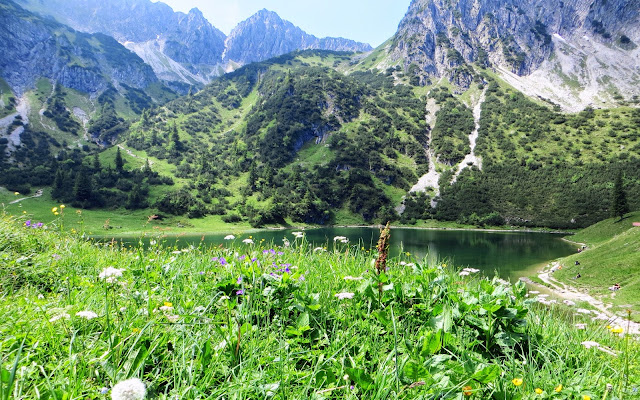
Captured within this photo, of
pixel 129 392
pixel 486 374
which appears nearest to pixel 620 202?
pixel 486 374

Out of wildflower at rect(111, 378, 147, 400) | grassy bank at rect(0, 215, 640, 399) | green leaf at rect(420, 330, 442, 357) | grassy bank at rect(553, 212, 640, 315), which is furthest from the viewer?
grassy bank at rect(553, 212, 640, 315)

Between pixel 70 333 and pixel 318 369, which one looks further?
pixel 70 333

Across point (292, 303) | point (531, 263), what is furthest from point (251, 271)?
point (531, 263)

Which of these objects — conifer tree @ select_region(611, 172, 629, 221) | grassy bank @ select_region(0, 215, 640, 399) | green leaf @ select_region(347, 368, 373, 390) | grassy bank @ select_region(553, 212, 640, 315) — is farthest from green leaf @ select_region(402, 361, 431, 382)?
conifer tree @ select_region(611, 172, 629, 221)

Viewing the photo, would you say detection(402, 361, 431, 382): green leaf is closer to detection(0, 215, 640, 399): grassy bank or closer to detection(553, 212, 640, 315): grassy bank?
detection(0, 215, 640, 399): grassy bank

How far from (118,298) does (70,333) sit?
100cm

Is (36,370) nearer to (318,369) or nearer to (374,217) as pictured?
(318,369)

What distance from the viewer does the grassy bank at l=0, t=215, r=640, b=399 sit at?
216 cm

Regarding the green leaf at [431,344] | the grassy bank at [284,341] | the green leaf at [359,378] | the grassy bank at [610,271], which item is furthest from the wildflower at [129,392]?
the grassy bank at [610,271]

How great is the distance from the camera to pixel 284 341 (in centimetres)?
285

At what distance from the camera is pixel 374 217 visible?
18500 centimetres

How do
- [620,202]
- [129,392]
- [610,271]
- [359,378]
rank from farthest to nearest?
[620,202] < [610,271] < [359,378] < [129,392]

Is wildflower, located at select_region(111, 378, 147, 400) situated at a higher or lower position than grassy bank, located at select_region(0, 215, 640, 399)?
higher

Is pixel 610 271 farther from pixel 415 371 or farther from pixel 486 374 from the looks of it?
pixel 415 371
